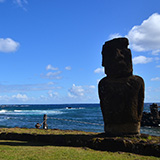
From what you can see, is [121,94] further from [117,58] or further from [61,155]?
[61,155]

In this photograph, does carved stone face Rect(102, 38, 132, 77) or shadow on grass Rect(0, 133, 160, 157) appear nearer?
shadow on grass Rect(0, 133, 160, 157)

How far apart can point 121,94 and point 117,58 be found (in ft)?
5.10

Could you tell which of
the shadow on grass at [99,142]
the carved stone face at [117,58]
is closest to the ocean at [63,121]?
the shadow on grass at [99,142]

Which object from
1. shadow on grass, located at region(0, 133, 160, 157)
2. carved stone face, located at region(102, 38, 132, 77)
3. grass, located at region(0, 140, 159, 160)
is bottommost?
grass, located at region(0, 140, 159, 160)

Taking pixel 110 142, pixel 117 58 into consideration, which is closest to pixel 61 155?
pixel 110 142

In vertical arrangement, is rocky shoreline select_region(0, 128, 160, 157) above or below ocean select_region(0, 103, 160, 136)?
above

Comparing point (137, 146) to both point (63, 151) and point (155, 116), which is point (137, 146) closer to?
point (63, 151)

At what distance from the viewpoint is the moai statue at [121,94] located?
28.5 ft

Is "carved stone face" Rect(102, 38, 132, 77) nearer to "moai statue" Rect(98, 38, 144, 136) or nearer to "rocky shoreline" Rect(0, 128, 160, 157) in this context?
"moai statue" Rect(98, 38, 144, 136)

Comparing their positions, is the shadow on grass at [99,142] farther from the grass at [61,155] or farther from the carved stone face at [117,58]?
the carved stone face at [117,58]

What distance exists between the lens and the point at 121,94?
868 cm

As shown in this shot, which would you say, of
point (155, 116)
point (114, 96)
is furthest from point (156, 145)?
point (155, 116)

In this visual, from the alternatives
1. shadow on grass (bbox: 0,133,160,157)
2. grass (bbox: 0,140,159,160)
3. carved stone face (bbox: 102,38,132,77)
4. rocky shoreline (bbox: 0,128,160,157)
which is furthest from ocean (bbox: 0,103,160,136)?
grass (bbox: 0,140,159,160)

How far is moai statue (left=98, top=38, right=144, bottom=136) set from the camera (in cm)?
870
